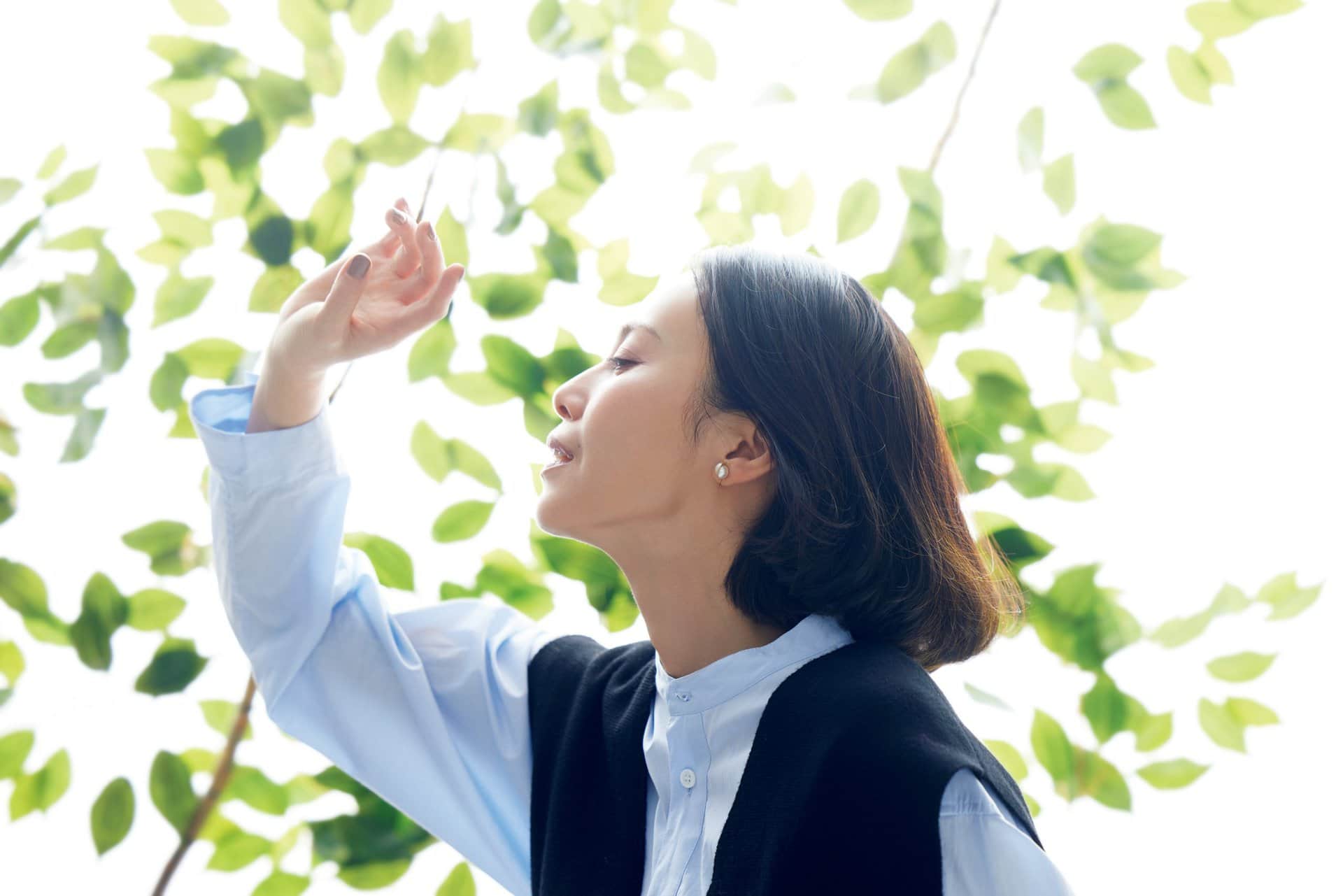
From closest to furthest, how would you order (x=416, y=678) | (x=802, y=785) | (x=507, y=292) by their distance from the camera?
1. (x=802, y=785)
2. (x=416, y=678)
3. (x=507, y=292)

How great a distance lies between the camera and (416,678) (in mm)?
934

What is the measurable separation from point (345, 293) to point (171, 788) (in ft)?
1.72

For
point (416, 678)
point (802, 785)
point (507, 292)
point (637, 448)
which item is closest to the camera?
point (802, 785)

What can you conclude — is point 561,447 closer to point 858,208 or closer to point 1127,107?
point 858,208

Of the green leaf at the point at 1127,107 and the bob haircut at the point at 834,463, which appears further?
the green leaf at the point at 1127,107

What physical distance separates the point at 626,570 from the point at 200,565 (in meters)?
0.45

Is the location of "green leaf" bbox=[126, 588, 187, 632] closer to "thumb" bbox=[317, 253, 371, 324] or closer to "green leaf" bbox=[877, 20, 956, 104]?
"thumb" bbox=[317, 253, 371, 324]

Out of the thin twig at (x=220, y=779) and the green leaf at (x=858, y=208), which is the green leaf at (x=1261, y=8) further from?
the thin twig at (x=220, y=779)

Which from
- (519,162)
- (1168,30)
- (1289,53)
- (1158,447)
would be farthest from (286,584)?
(1289,53)

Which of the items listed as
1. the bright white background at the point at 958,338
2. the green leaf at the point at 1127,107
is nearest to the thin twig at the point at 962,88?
the bright white background at the point at 958,338

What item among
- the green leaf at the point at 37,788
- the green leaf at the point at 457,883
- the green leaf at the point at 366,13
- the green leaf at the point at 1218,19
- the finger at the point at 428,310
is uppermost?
the green leaf at the point at 366,13

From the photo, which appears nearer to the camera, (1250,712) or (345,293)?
(345,293)

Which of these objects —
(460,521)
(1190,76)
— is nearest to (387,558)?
(460,521)

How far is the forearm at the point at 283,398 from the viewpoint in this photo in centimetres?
88
